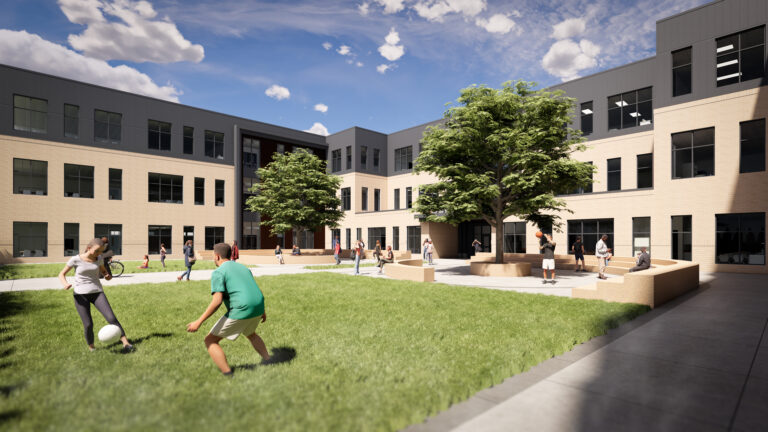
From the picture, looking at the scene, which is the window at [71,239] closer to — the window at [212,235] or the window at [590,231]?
the window at [212,235]

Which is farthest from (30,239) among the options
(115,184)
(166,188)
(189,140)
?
(189,140)

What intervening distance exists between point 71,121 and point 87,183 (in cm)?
523

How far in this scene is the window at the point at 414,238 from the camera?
39031 millimetres

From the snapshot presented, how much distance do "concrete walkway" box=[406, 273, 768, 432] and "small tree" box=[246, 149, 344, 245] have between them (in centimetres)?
2729

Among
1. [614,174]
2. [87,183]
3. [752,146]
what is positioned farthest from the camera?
[87,183]

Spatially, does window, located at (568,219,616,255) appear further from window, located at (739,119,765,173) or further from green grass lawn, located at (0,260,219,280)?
green grass lawn, located at (0,260,219,280)

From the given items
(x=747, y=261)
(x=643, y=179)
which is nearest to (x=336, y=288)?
(x=747, y=261)

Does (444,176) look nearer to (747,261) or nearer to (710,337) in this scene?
(710,337)

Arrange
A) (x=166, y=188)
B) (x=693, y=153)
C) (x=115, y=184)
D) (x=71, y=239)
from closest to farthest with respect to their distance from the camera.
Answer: (x=693, y=153) → (x=71, y=239) → (x=115, y=184) → (x=166, y=188)

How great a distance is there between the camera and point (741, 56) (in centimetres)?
2089

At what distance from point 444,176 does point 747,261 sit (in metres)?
16.4

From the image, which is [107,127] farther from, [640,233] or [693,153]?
[693,153]

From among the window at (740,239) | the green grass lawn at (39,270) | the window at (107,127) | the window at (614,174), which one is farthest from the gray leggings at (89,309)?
the window at (107,127)

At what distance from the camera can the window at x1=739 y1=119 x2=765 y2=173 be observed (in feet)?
66.1
